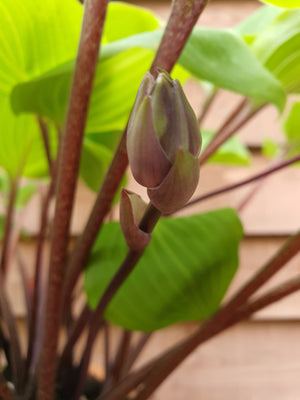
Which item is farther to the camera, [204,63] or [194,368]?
[194,368]

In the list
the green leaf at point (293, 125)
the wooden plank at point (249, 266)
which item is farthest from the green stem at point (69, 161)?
the wooden plank at point (249, 266)

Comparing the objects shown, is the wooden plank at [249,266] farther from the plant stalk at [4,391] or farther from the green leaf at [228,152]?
the plant stalk at [4,391]

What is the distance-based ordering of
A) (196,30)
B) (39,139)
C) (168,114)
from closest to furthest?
(168,114), (196,30), (39,139)

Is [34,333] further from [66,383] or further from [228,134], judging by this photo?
[228,134]

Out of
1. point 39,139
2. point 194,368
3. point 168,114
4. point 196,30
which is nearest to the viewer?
point 168,114

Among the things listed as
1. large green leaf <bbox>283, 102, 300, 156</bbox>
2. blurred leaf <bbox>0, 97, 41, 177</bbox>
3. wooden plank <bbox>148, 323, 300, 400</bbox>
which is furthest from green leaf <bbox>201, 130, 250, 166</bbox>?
wooden plank <bbox>148, 323, 300, 400</bbox>

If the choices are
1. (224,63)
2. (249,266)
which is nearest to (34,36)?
(224,63)

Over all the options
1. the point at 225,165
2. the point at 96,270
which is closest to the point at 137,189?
the point at 96,270
